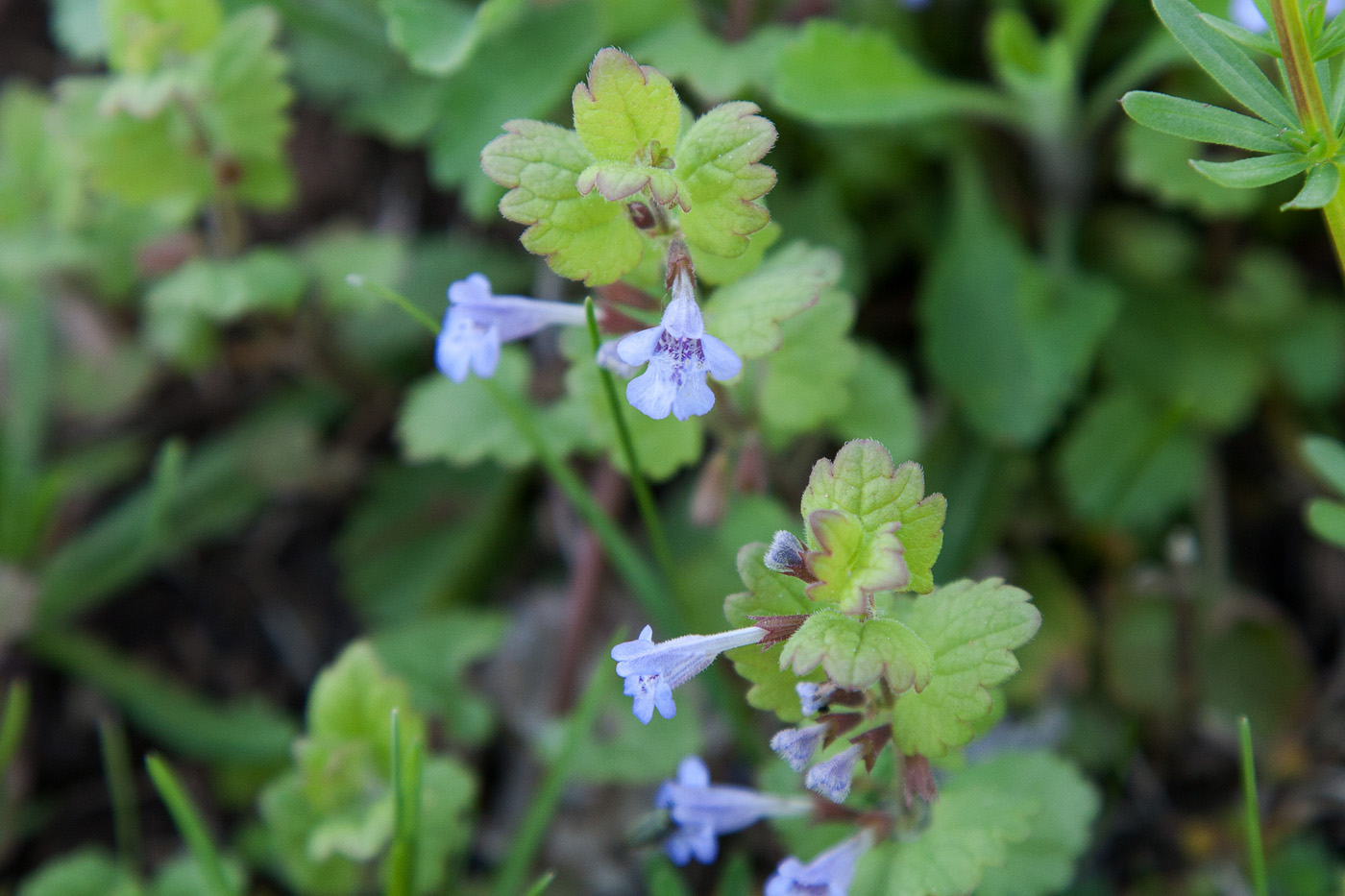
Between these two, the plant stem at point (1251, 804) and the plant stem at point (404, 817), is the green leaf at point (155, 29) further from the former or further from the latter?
the plant stem at point (1251, 804)

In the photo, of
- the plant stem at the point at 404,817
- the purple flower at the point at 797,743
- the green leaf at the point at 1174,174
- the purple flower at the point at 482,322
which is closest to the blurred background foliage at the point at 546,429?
the green leaf at the point at 1174,174

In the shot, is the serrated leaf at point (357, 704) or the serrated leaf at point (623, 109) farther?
the serrated leaf at point (357, 704)

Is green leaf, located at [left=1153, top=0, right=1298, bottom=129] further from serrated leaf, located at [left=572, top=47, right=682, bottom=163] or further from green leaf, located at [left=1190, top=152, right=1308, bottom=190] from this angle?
serrated leaf, located at [left=572, top=47, right=682, bottom=163]

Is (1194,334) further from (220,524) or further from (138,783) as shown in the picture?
(138,783)

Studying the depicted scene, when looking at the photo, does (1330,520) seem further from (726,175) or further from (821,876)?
(726,175)

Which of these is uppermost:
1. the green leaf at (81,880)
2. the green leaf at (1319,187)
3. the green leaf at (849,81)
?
the green leaf at (1319,187)

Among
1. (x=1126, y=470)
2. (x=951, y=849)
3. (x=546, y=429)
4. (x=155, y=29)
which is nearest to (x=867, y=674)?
(x=951, y=849)
